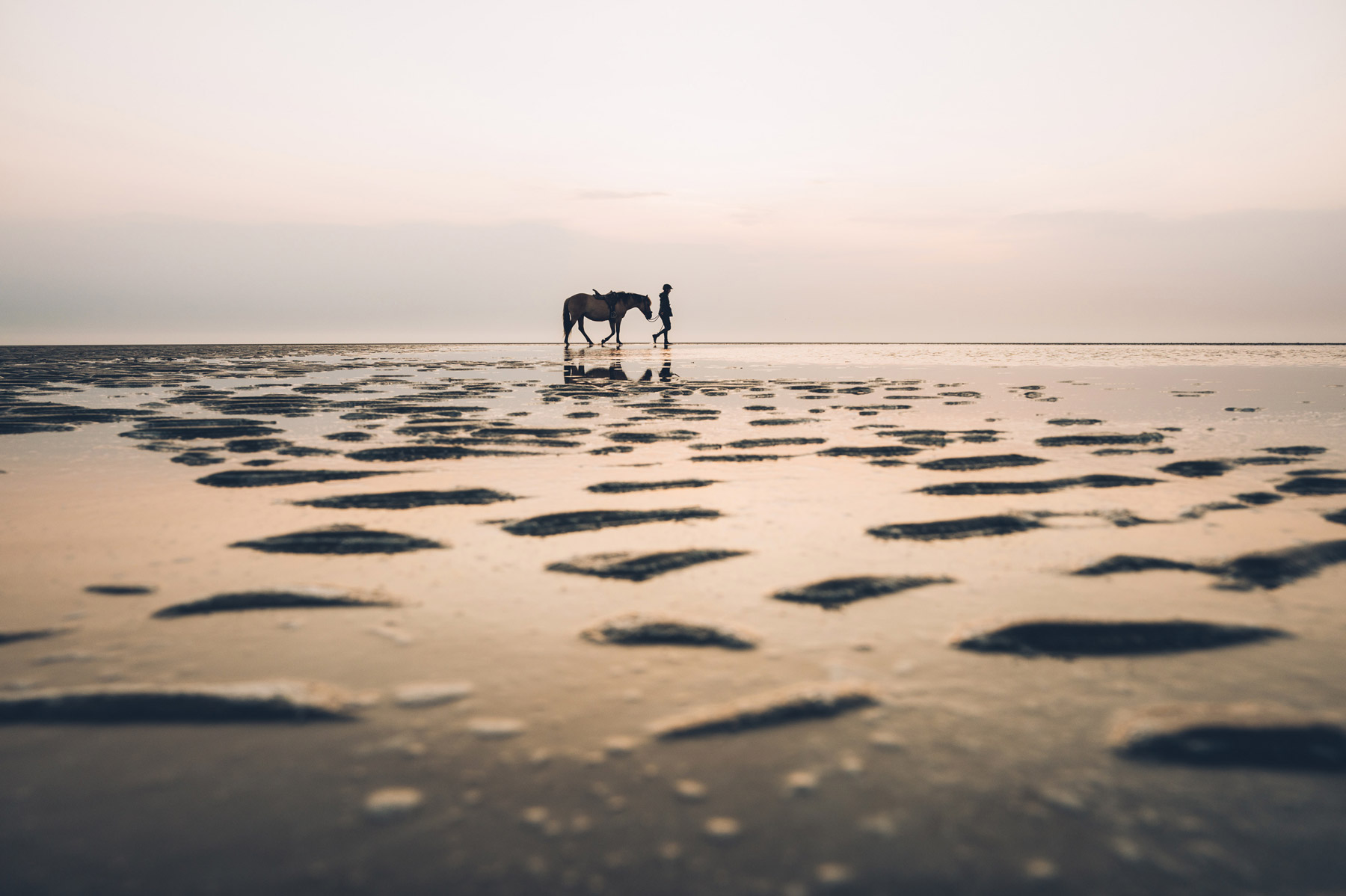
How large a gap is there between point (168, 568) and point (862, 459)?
406 cm

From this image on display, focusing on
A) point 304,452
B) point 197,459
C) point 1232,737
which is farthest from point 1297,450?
point 197,459

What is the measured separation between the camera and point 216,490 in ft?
13.8

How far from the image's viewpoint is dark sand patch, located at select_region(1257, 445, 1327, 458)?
17.5 feet

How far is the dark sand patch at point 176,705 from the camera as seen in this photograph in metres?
1.66

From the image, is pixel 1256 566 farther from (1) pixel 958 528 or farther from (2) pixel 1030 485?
(2) pixel 1030 485

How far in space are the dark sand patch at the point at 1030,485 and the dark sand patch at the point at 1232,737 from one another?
245 centimetres

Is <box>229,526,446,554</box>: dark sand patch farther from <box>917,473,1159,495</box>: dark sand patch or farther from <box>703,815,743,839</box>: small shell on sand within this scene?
<box>917,473,1159,495</box>: dark sand patch

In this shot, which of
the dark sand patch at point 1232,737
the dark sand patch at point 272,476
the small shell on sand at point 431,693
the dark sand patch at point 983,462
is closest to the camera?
the dark sand patch at point 1232,737

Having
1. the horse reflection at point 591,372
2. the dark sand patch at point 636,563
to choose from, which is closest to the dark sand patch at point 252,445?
the dark sand patch at point 636,563

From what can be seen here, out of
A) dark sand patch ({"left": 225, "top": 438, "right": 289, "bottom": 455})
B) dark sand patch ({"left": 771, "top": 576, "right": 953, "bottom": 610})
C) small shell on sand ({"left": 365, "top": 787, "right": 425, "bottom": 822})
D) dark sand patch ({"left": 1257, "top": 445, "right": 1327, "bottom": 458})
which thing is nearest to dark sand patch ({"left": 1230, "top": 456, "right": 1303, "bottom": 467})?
dark sand patch ({"left": 1257, "top": 445, "right": 1327, "bottom": 458})

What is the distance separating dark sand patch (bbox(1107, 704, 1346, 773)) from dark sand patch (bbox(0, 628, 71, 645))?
8.95 ft

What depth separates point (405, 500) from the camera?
3957 mm

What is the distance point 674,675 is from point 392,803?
0.73m

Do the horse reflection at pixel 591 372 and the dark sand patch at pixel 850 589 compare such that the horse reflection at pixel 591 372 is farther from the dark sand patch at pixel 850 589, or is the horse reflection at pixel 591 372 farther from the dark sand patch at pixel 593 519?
the dark sand patch at pixel 850 589
